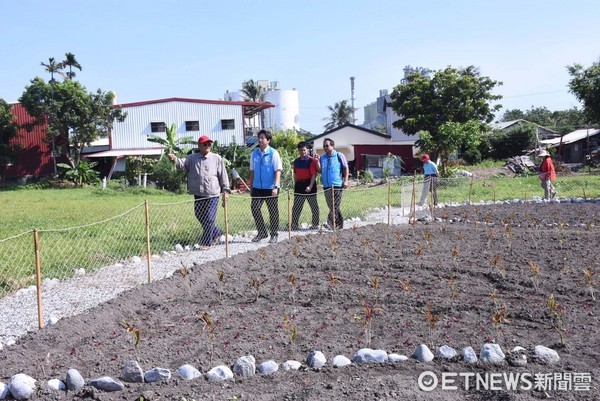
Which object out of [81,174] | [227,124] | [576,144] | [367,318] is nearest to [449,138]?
[227,124]

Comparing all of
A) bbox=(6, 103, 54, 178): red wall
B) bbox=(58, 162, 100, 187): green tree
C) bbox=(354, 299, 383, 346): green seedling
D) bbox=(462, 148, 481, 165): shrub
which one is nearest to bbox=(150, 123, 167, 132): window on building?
bbox=(58, 162, 100, 187): green tree

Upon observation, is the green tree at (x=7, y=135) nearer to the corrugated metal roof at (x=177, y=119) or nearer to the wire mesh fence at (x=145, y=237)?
the corrugated metal roof at (x=177, y=119)

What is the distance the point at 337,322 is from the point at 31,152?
33.9 m

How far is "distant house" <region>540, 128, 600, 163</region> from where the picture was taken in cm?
3981

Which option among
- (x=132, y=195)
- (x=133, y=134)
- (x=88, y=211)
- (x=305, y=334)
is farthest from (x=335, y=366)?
(x=133, y=134)

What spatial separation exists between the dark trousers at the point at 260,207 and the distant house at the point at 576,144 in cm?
3446

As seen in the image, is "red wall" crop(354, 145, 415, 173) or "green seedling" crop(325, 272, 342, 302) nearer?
"green seedling" crop(325, 272, 342, 302)

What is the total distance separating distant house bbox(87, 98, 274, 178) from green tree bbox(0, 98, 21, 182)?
406 centimetres

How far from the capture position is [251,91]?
57.3m

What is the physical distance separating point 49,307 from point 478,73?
33.7 meters

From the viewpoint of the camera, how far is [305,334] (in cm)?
464

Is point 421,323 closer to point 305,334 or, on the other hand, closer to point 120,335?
point 305,334

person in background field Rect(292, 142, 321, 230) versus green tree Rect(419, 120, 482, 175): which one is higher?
green tree Rect(419, 120, 482, 175)

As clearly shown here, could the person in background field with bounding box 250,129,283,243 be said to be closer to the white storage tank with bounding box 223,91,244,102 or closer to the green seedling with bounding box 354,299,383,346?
the green seedling with bounding box 354,299,383,346
